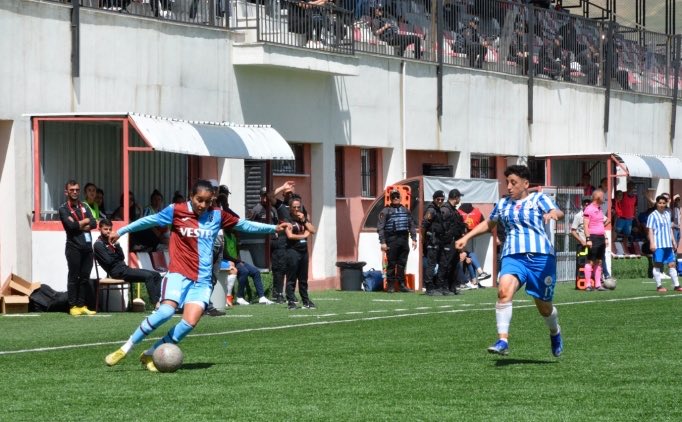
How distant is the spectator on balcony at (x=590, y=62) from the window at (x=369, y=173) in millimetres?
10225

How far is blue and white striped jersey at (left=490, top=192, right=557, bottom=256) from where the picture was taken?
15164 millimetres

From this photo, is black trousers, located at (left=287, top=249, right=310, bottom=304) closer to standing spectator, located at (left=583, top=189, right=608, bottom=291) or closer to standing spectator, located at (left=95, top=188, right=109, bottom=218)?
standing spectator, located at (left=95, top=188, right=109, bottom=218)

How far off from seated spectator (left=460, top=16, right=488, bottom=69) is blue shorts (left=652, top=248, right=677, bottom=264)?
9829 mm

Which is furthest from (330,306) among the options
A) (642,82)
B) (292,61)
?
(642,82)

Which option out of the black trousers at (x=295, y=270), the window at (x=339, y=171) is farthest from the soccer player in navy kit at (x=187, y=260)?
the window at (x=339, y=171)

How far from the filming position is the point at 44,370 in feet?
48.2

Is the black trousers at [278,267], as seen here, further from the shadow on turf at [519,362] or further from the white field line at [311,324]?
the shadow on turf at [519,362]

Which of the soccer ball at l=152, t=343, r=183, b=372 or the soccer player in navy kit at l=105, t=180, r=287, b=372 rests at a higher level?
the soccer player in navy kit at l=105, t=180, r=287, b=372

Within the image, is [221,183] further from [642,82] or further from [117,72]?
[642,82]

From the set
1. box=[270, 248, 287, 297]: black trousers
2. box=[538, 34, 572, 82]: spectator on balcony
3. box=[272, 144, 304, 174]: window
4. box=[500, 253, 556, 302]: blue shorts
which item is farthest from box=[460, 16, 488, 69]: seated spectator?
box=[500, 253, 556, 302]: blue shorts

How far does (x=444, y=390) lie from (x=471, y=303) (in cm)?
1368

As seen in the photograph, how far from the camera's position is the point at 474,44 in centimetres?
3862

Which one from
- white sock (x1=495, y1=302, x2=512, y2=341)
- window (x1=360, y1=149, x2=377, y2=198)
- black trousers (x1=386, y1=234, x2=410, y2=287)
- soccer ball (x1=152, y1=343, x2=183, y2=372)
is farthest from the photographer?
window (x1=360, y1=149, x2=377, y2=198)

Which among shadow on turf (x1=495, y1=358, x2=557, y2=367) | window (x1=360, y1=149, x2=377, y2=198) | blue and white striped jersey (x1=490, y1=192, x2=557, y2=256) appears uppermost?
window (x1=360, y1=149, x2=377, y2=198)
